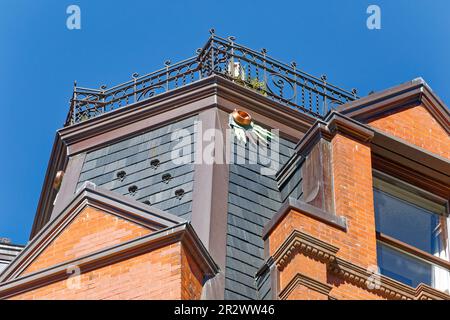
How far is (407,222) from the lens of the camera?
64.8ft

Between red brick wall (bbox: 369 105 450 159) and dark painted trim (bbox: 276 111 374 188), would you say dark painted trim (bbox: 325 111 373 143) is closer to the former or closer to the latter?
dark painted trim (bbox: 276 111 374 188)

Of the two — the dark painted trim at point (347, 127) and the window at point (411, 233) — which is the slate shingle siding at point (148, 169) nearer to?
the dark painted trim at point (347, 127)

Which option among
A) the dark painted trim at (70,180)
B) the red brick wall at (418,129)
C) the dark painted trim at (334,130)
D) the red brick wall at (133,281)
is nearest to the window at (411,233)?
the dark painted trim at (334,130)

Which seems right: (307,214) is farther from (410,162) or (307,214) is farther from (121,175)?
(121,175)

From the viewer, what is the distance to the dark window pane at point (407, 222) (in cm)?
1944

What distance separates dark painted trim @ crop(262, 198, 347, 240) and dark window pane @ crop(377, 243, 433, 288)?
916 mm

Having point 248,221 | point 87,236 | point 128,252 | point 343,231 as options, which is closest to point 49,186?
point 248,221

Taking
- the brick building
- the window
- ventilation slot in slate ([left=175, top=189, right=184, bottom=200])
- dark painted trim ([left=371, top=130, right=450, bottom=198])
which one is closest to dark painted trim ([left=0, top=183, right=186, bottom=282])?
the brick building

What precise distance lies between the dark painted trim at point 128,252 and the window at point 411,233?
2.58 meters

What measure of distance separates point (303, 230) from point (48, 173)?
7.64 metres

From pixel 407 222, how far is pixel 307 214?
91.0 inches

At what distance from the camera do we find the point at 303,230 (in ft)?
58.1
